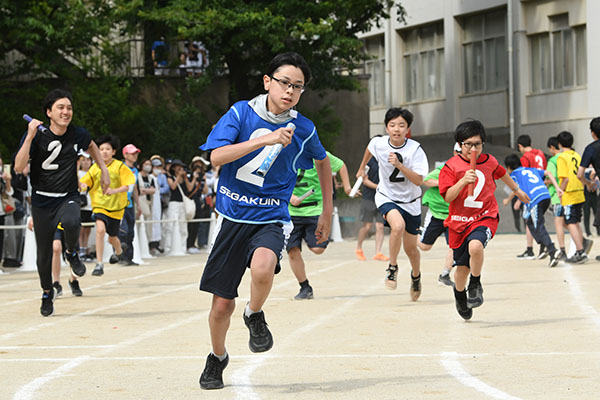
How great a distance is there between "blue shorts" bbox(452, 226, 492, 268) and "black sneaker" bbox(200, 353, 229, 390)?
3718 mm

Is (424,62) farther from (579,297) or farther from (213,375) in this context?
(213,375)

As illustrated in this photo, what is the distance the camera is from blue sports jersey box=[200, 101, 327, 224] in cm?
673

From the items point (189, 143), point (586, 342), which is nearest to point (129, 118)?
point (189, 143)

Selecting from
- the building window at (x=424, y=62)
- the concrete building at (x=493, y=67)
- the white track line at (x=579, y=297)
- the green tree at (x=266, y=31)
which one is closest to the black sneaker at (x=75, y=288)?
the white track line at (x=579, y=297)

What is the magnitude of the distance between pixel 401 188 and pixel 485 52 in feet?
113

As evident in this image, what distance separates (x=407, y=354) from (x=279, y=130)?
2.55m

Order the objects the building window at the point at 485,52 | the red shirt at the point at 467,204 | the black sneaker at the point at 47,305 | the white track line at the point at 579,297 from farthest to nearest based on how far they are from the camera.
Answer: the building window at the point at 485,52 → the black sneaker at the point at 47,305 → the white track line at the point at 579,297 → the red shirt at the point at 467,204

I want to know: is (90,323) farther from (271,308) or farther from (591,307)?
(591,307)

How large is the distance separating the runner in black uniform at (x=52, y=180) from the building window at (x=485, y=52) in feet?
115

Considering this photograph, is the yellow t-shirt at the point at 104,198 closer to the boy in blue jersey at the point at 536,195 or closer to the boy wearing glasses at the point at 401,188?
the boy wearing glasses at the point at 401,188

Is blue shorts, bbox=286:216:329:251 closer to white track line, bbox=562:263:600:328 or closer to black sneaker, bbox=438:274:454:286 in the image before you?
black sneaker, bbox=438:274:454:286

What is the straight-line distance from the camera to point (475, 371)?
23.7ft

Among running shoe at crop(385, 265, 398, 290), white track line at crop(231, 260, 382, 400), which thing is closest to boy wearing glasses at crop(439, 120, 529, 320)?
white track line at crop(231, 260, 382, 400)

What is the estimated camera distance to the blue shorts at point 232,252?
6.75m
